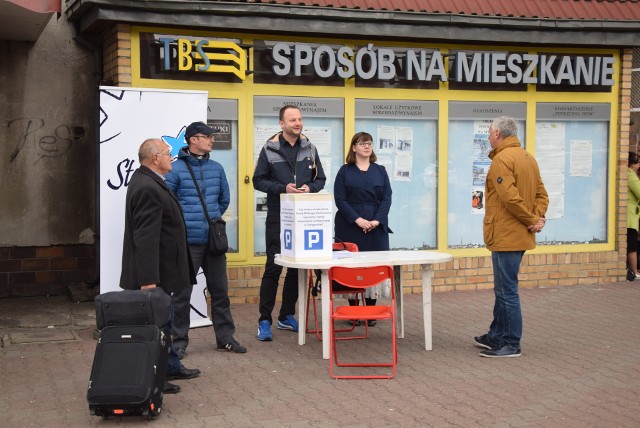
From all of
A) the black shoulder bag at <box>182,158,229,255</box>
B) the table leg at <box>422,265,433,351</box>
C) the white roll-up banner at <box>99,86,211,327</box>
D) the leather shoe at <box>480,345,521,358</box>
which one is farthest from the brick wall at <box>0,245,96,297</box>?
the leather shoe at <box>480,345,521,358</box>

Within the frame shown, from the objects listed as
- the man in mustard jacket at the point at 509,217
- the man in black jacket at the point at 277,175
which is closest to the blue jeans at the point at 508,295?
the man in mustard jacket at the point at 509,217

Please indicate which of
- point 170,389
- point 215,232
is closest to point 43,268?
point 215,232

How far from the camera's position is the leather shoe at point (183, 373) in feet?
24.0

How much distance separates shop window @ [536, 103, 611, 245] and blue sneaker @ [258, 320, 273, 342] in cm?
484

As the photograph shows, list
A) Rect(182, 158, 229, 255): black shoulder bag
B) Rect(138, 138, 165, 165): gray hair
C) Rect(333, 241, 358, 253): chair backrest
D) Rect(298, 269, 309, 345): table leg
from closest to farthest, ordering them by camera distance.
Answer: Rect(138, 138, 165, 165): gray hair
Rect(182, 158, 229, 255): black shoulder bag
Rect(298, 269, 309, 345): table leg
Rect(333, 241, 358, 253): chair backrest

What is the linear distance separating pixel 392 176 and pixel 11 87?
4520 mm

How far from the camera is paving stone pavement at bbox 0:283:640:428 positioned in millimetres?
6375

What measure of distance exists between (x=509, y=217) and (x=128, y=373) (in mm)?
3475

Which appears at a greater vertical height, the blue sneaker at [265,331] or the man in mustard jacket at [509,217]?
the man in mustard jacket at [509,217]

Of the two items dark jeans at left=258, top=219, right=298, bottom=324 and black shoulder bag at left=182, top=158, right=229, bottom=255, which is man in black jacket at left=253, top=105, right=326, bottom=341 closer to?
dark jeans at left=258, top=219, right=298, bottom=324

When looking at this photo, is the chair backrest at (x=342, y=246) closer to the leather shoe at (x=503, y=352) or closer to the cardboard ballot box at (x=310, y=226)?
the cardboard ballot box at (x=310, y=226)

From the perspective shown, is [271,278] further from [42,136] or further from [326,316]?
[42,136]

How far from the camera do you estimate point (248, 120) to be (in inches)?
428

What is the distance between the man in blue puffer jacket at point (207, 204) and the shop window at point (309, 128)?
9.04 ft
